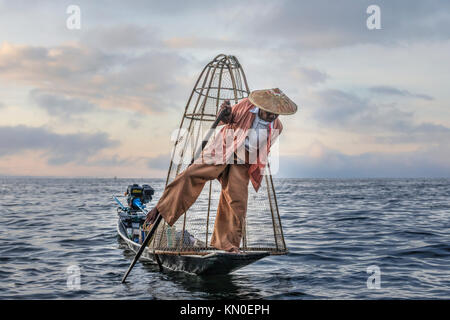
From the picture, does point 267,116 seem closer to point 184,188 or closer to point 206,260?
point 184,188

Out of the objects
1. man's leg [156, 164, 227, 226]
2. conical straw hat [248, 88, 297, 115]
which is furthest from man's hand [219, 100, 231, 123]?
man's leg [156, 164, 227, 226]

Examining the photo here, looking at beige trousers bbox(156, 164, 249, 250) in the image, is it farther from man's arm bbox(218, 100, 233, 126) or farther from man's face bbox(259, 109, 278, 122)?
man's face bbox(259, 109, 278, 122)

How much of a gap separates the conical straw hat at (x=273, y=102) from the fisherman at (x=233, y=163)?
12 millimetres

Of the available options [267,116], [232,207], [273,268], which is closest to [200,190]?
[232,207]

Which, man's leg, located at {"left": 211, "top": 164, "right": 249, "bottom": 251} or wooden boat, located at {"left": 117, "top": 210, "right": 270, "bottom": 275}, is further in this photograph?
wooden boat, located at {"left": 117, "top": 210, "right": 270, "bottom": 275}

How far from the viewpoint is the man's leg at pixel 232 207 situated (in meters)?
5.55

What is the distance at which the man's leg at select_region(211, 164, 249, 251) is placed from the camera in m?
5.55

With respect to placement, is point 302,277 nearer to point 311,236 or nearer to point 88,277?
point 88,277

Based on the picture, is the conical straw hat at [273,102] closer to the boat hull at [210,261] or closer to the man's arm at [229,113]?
the man's arm at [229,113]

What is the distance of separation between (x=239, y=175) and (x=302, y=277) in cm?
259

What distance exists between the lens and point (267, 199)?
264 inches

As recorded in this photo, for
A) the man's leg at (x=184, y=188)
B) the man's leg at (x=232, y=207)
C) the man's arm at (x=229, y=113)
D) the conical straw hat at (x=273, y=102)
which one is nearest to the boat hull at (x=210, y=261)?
the man's leg at (x=232, y=207)

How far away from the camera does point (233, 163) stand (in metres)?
5.49

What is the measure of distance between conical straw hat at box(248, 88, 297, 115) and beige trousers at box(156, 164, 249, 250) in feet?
3.02
